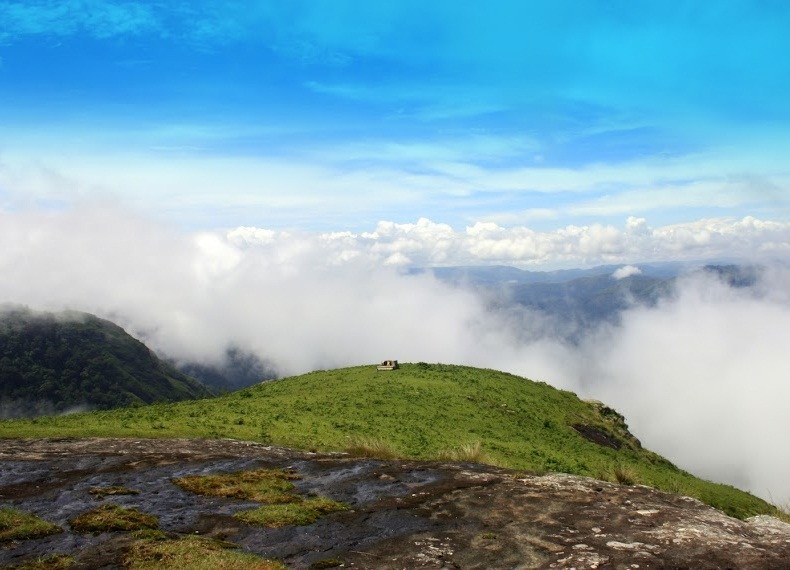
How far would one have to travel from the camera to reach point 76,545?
43.6 ft

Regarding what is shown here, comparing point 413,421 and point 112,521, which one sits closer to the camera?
point 112,521

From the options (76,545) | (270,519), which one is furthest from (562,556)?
(76,545)

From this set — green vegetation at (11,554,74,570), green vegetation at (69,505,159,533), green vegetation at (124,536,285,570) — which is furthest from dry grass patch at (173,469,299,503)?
green vegetation at (11,554,74,570)

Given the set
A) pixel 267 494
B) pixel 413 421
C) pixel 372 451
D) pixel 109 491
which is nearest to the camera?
pixel 267 494

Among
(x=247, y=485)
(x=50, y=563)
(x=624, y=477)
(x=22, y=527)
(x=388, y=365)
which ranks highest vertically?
(x=50, y=563)

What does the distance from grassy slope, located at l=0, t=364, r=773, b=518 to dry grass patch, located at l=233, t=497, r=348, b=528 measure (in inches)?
466

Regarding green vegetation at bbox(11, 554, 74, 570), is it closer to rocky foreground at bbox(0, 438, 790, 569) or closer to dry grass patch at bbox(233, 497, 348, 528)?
rocky foreground at bbox(0, 438, 790, 569)

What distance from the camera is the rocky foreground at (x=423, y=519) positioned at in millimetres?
12508

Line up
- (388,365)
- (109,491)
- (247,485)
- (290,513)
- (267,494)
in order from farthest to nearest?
(388,365) → (247,485) → (109,491) → (267,494) → (290,513)

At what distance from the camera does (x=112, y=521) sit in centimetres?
1463

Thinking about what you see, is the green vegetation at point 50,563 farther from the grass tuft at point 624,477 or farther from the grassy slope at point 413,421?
the grass tuft at point 624,477

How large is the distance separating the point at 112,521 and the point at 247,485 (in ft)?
15.9

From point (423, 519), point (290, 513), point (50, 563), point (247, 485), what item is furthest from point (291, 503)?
point (50, 563)

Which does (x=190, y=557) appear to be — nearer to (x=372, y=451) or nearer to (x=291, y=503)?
(x=291, y=503)
